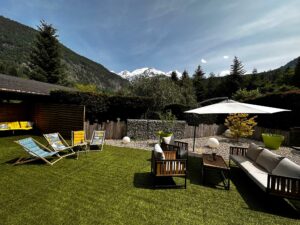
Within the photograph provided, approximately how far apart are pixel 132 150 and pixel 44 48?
27420 mm

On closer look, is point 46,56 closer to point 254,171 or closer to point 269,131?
point 269,131

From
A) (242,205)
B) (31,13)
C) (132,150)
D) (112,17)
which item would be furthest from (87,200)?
(31,13)

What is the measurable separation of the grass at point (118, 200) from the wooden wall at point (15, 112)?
8.04 meters

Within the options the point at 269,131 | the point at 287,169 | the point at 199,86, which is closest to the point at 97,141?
the point at 287,169

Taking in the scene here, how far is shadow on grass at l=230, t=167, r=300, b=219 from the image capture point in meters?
3.66

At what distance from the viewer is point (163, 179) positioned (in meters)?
5.10

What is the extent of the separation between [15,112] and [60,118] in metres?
4.18

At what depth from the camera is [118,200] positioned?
3.84 meters

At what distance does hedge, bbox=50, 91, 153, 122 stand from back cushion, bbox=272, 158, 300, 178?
30.5 feet

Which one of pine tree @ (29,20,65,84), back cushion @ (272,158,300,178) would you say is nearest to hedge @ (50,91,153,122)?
back cushion @ (272,158,300,178)

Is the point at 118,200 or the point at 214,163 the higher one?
the point at 214,163

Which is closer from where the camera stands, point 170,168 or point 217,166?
point 170,168

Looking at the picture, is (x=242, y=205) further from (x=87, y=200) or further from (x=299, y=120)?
(x=299, y=120)

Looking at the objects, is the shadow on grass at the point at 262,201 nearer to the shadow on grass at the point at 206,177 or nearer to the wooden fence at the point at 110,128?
the shadow on grass at the point at 206,177
